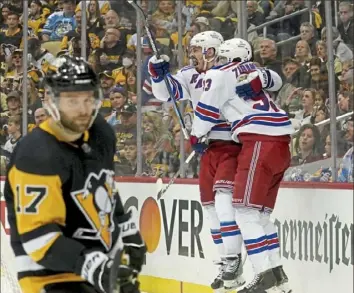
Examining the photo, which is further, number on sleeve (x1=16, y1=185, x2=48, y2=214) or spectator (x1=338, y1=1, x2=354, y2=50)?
spectator (x1=338, y1=1, x2=354, y2=50)

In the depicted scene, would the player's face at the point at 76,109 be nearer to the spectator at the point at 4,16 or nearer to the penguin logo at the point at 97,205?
the penguin logo at the point at 97,205

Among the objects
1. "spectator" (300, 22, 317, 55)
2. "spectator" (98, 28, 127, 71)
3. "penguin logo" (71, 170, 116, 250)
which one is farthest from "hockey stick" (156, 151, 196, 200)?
"penguin logo" (71, 170, 116, 250)

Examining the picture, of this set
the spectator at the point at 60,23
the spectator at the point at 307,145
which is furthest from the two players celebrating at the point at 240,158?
the spectator at the point at 60,23

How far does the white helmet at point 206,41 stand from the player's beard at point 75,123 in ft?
9.33

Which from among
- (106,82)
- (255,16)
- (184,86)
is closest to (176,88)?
(184,86)

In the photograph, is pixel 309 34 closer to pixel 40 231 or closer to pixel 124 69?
pixel 124 69

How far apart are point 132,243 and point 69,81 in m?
0.48

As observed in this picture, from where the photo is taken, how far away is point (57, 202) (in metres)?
2.50

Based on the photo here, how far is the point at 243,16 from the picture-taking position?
17.9 ft

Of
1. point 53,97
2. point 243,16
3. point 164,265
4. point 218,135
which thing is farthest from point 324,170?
point 53,97

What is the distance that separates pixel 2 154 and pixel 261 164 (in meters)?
2.25

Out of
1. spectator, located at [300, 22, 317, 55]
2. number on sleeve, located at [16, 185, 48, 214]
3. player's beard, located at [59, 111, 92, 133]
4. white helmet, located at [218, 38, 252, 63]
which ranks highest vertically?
spectator, located at [300, 22, 317, 55]

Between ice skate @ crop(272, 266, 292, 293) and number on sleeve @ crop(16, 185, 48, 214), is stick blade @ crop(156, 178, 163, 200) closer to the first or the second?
ice skate @ crop(272, 266, 292, 293)

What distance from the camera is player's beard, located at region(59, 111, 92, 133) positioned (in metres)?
2.55
